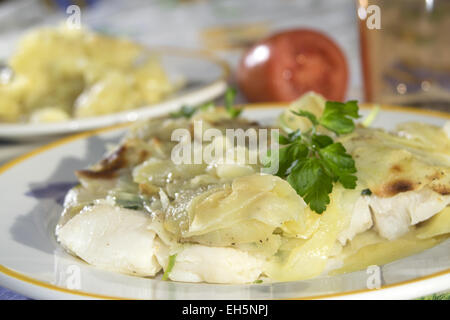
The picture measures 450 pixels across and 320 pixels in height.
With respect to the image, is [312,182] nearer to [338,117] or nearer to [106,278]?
[338,117]

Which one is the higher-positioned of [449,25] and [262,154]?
[449,25]

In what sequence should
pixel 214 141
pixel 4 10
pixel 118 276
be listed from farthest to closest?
1. pixel 4 10
2. pixel 214 141
3. pixel 118 276

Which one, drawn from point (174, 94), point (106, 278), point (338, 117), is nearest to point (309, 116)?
point (338, 117)

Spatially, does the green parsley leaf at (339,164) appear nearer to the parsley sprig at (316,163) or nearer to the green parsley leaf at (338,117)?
the parsley sprig at (316,163)

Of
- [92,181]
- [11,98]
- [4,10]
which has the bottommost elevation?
[92,181]

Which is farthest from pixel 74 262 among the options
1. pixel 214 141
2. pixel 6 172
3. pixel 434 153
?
pixel 434 153

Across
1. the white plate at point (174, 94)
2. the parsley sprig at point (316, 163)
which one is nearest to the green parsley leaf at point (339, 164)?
the parsley sprig at point (316, 163)

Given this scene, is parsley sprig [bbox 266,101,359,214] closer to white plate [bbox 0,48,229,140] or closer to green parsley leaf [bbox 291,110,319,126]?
green parsley leaf [bbox 291,110,319,126]

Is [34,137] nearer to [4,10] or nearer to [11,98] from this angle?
[11,98]
